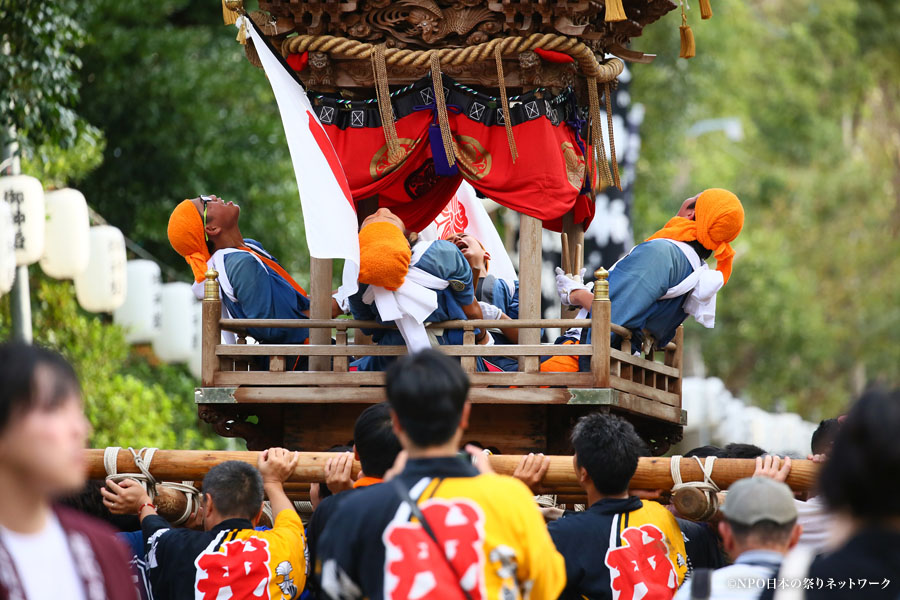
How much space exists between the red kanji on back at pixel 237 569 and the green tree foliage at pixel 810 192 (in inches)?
785

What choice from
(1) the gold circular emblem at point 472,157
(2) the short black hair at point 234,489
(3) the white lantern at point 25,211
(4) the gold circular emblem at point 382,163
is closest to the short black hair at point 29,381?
(2) the short black hair at point 234,489

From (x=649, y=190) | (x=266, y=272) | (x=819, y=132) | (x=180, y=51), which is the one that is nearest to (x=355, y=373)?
(x=266, y=272)

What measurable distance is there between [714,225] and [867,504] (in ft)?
12.2

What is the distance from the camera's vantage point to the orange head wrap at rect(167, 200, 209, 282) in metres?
6.38

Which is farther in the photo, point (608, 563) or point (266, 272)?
point (266, 272)

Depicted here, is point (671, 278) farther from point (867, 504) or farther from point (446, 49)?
point (867, 504)

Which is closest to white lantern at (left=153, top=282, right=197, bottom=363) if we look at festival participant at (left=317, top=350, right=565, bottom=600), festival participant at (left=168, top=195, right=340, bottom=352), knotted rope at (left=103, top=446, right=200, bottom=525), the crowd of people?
festival participant at (left=168, top=195, right=340, bottom=352)

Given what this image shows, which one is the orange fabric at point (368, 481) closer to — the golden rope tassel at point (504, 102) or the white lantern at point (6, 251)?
the golden rope tassel at point (504, 102)

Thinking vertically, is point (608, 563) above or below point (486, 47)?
below

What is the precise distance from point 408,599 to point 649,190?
17.8 m

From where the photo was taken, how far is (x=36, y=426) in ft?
8.93

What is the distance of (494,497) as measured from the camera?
310cm

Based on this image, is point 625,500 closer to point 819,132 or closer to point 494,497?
point 494,497

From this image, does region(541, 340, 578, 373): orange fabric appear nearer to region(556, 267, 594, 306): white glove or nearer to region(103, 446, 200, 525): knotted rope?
region(556, 267, 594, 306): white glove
